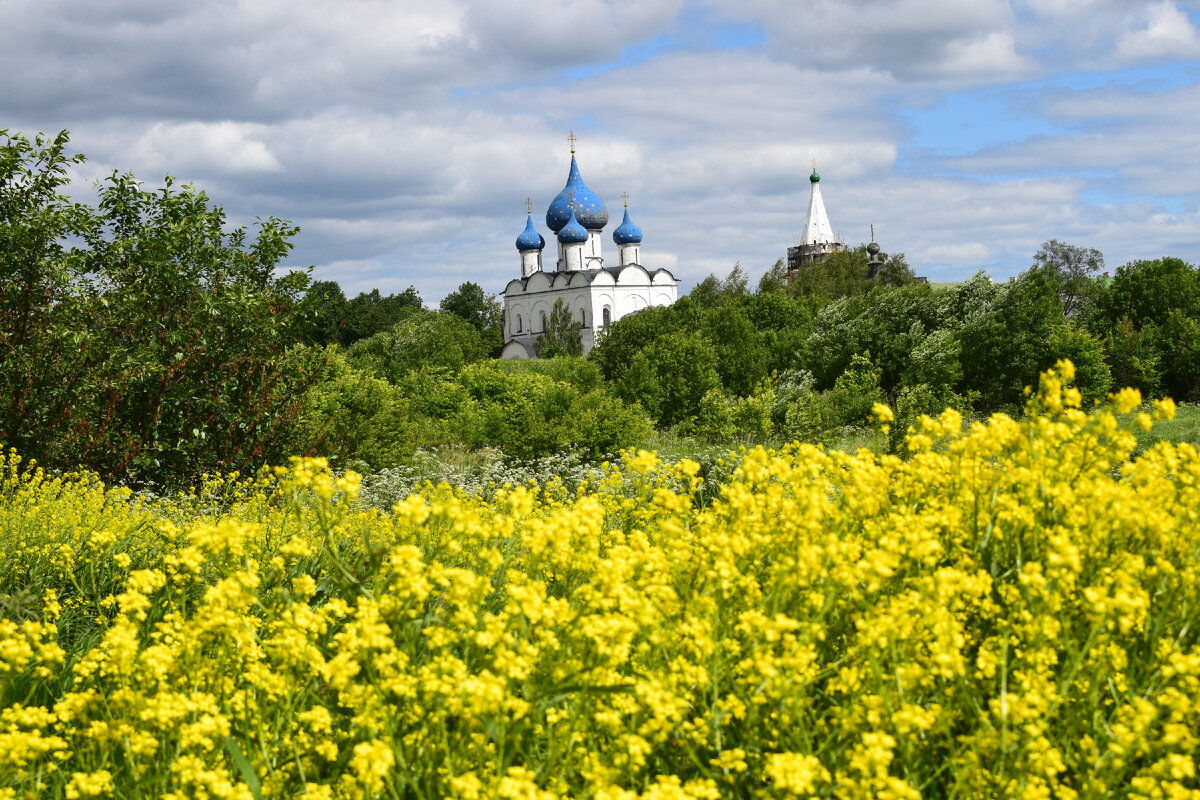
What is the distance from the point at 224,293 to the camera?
10508mm

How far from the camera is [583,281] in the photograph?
227ft

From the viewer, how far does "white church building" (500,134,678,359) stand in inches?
2736

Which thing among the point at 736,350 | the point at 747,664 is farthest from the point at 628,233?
the point at 747,664

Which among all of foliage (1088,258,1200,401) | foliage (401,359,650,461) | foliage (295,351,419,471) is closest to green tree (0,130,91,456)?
foliage (295,351,419,471)

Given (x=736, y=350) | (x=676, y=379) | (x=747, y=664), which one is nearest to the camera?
(x=747, y=664)

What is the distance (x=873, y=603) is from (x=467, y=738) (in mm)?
1321

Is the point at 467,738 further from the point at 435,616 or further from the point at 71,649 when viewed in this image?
the point at 71,649

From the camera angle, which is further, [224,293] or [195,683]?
[224,293]

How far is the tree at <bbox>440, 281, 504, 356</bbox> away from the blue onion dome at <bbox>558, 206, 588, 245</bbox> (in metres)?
12.7

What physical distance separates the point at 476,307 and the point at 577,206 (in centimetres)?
1660

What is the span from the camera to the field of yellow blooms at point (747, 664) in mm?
2469

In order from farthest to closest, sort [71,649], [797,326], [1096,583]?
[797,326]
[71,649]
[1096,583]

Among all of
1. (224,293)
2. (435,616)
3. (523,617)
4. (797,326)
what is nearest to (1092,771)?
(523,617)

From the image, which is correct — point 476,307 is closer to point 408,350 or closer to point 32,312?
point 408,350
